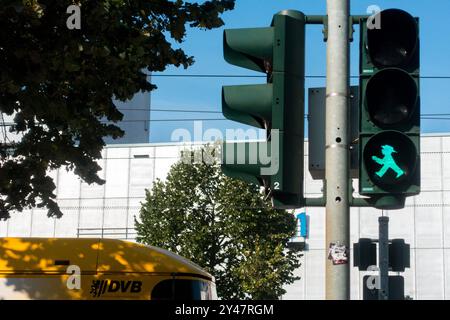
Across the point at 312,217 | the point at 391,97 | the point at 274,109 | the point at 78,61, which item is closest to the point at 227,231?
the point at 312,217

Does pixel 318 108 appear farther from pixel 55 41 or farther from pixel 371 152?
pixel 55 41

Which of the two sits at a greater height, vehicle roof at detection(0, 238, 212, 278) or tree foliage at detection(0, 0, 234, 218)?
tree foliage at detection(0, 0, 234, 218)

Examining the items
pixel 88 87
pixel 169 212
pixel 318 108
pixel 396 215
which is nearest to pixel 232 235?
pixel 169 212

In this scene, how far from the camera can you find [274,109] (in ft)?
15.8

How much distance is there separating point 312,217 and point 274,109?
4763 centimetres

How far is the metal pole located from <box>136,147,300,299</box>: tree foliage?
93.3ft

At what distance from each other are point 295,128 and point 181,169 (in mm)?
31942

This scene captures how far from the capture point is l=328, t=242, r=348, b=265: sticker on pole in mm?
4469

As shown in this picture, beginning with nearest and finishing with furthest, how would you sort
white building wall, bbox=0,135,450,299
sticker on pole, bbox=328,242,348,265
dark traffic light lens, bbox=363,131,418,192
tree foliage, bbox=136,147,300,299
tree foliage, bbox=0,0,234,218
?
sticker on pole, bbox=328,242,348,265
dark traffic light lens, bbox=363,131,418,192
tree foliage, bbox=0,0,234,218
tree foliage, bbox=136,147,300,299
white building wall, bbox=0,135,450,299

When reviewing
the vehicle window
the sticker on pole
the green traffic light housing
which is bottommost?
the vehicle window

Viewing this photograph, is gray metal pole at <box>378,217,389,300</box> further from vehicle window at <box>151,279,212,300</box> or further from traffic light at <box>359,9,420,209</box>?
traffic light at <box>359,9,420,209</box>

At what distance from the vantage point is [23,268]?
1198cm

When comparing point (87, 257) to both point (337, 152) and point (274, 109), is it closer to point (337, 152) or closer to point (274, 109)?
point (274, 109)

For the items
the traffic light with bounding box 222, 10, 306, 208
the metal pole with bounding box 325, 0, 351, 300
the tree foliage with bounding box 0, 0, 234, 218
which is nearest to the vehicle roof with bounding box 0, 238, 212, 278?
the tree foliage with bounding box 0, 0, 234, 218
